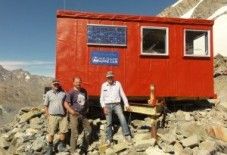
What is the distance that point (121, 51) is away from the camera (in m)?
19.8

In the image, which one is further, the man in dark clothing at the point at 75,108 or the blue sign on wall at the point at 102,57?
the blue sign on wall at the point at 102,57

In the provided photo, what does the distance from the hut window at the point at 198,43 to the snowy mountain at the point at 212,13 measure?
9.09m

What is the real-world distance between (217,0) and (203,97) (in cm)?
2108

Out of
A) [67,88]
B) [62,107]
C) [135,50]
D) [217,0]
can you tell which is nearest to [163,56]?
[135,50]

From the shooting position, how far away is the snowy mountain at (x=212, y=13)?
101 feet

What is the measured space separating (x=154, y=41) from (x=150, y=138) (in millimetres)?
5436

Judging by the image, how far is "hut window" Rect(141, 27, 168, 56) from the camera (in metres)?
20.1

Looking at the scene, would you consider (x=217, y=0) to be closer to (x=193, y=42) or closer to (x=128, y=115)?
(x=193, y=42)

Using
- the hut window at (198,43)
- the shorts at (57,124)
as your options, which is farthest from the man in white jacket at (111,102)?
the hut window at (198,43)

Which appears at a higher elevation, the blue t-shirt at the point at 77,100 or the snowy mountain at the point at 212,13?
the snowy mountain at the point at 212,13

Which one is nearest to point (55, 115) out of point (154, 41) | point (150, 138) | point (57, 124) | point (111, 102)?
point (57, 124)

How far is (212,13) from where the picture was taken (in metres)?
36.9

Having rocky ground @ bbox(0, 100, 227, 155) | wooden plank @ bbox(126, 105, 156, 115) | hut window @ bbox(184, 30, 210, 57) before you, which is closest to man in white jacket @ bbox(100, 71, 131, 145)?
rocky ground @ bbox(0, 100, 227, 155)

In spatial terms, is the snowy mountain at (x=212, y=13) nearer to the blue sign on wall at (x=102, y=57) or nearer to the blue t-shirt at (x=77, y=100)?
the blue sign on wall at (x=102, y=57)
